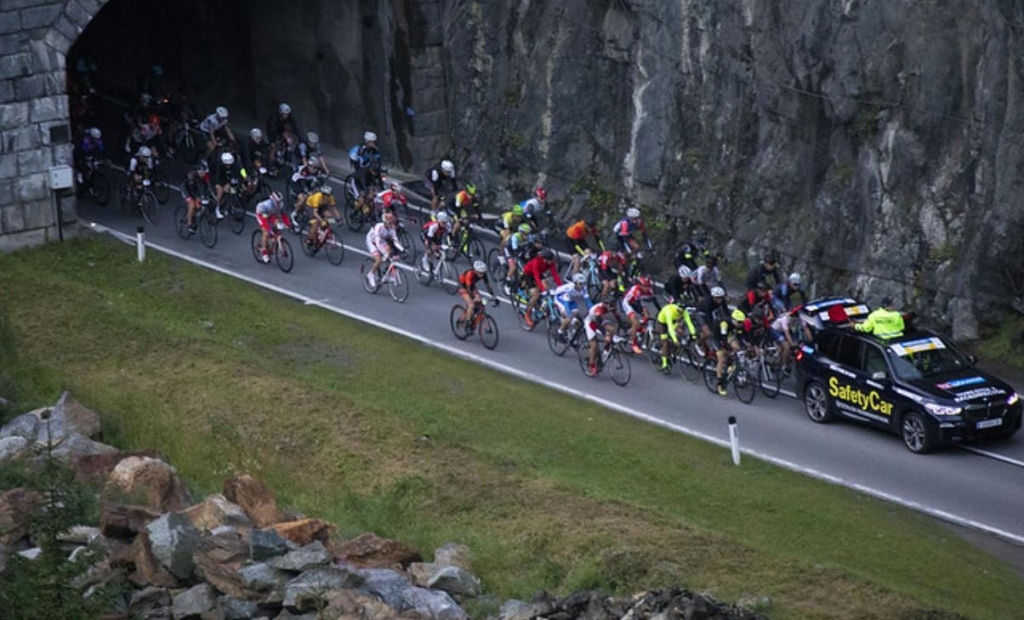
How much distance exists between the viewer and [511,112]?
43375 mm

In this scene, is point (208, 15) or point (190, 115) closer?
point (190, 115)

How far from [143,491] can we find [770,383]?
13832 mm

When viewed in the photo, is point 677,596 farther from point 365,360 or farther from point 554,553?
point 365,360

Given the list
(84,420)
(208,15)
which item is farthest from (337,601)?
(208,15)

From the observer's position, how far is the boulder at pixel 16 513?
18.9m

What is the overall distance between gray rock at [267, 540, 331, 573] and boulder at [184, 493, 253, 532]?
1.61 m

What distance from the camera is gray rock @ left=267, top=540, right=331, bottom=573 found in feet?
61.4

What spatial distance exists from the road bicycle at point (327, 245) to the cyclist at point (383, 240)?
1967 mm

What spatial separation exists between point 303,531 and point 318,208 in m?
18.1

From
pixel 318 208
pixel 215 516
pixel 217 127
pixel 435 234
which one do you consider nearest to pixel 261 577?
pixel 215 516

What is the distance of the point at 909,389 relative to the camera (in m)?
29.4

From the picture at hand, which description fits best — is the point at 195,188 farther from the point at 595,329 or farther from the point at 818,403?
the point at 818,403

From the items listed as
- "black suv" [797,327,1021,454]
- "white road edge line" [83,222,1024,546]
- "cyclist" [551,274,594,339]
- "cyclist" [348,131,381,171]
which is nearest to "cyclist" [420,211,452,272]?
"white road edge line" [83,222,1024,546]

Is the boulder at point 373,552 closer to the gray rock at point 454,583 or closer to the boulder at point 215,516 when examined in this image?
the gray rock at point 454,583
